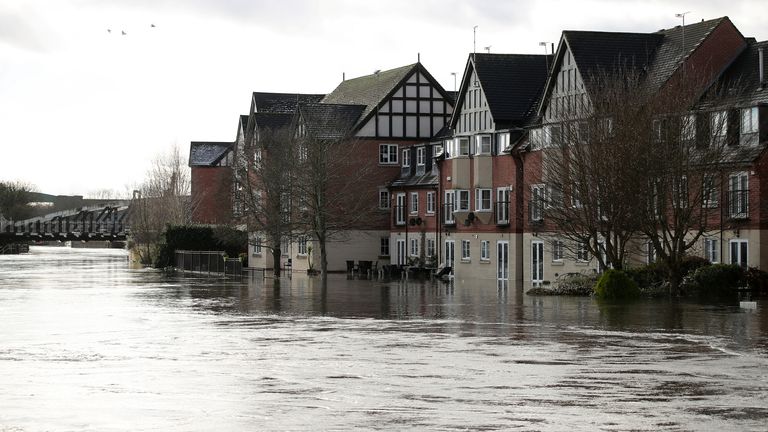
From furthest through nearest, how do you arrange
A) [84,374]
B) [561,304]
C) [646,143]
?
[646,143] → [561,304] → [84,374]

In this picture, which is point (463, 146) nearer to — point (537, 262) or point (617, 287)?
point (537, 262)

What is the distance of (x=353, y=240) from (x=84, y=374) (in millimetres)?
64732

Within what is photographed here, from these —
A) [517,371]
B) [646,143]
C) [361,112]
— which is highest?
[361,112]

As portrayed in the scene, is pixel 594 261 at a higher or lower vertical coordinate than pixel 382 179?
lower

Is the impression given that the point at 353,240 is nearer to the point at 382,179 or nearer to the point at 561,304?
the point at 382,179

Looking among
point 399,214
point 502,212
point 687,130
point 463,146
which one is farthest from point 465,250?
point 687,130

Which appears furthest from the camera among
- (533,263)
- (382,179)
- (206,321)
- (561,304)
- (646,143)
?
(382,179)

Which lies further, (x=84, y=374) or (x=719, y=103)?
(x=719, y=103)

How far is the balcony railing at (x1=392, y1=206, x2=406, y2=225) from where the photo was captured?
279 feet

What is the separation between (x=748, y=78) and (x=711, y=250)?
7.87m

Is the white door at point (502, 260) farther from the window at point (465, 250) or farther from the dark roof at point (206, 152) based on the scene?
the dark roof at point (206, 152)

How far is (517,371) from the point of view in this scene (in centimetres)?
2370

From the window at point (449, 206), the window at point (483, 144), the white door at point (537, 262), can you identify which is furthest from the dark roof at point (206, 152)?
the white door at point (537, 262)

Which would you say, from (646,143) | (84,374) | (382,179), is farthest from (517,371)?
(382,179)
